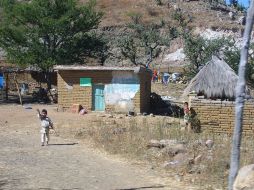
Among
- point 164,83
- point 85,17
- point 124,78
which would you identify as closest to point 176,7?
point 164,83

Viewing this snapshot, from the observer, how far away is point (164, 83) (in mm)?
43469

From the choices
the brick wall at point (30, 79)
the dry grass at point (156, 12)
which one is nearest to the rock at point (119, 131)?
the brick wall at point (30, 79)

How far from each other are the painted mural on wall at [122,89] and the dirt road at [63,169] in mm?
9083

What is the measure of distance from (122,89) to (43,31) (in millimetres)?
8797

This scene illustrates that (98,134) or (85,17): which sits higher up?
(85,17)

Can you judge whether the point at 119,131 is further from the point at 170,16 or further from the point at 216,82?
the point at 170,16

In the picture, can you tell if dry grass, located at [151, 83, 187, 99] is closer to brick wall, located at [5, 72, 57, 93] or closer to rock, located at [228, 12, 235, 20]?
brick wall, located at [5, 72, 57, 93]

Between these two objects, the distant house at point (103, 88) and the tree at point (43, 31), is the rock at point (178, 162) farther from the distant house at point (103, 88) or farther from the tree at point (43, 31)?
the tree at point (43, 31)

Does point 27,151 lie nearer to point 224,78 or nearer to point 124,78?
point 224,78

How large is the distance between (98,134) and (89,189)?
698cm

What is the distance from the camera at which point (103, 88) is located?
26516mm

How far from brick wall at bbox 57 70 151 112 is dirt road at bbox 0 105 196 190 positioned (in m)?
9.29

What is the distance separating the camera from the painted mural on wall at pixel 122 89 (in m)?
26.0

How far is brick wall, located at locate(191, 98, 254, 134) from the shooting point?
16.8 meters
